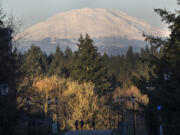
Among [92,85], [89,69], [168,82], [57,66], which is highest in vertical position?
[57,66]

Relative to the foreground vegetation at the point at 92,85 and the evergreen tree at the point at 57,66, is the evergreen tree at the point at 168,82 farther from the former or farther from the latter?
the evergreen tree at the point at 57,66

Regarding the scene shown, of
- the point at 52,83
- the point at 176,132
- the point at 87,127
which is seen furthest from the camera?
the point at 52,83

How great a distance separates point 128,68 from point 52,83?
200ft

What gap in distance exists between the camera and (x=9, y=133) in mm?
15609

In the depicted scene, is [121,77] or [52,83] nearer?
[52,83]

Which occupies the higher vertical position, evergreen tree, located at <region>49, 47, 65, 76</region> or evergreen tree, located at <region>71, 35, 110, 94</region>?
evergreen tree, located at <region>49, 47, 65, 76</region>

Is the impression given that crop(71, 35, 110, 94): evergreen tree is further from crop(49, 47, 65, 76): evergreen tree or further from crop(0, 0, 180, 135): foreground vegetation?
crop(49, 47, 65, 76): evergreen tree

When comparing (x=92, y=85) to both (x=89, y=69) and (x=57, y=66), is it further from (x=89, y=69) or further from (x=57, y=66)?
(x=57, y=66)

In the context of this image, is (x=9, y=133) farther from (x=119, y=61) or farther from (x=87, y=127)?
(x=119, y=61)

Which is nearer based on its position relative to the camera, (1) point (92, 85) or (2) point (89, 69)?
(1) point (92, 85)

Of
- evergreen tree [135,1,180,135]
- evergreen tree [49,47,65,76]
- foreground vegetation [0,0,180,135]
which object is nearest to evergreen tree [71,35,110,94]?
foreground vegetation [0,0,180,135]

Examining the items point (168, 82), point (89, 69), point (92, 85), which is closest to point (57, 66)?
point (89, 69)

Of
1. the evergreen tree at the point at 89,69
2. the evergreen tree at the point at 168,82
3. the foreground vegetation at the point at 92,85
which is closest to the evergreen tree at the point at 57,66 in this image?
the foreground vegetation at the point at 92,85

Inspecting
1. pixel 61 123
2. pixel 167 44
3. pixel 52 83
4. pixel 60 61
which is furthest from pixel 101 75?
pixel 167 44
